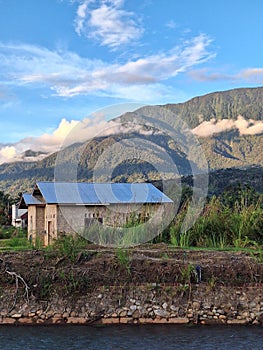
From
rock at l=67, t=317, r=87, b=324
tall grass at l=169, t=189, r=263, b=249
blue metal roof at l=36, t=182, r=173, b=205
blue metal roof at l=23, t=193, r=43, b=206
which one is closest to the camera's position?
rock at l=67, t=317, r=87, b=324

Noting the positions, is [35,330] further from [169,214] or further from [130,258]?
[169,214]

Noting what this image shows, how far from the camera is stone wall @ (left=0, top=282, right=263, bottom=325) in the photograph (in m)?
11.4

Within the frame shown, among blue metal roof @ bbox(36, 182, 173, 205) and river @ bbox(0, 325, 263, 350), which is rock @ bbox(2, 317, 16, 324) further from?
blue metal roof @ bbox(36, 182, 173, 205)

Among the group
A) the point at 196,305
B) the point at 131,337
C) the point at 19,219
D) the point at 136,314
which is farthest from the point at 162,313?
the point at 19,219

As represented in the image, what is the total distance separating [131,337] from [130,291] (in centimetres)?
157

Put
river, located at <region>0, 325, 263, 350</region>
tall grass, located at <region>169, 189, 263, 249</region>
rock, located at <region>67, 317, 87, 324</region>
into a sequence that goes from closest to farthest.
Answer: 1. river, located at <region>0, 325, 263, 350</region>
2. rock, located at <region>67, 317, 87, 324</region>
3. tall grass, located at <region>169, 189, 263, 249</region>

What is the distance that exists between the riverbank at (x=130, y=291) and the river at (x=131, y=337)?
376 millimetres

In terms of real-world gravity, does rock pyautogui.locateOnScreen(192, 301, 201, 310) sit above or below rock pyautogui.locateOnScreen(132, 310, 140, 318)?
above

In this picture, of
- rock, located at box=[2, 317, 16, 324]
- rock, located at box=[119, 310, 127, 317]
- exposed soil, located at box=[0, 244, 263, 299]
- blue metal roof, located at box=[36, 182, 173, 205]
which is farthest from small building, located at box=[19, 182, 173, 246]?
rock, located at box=[2, 317, 16, 324]

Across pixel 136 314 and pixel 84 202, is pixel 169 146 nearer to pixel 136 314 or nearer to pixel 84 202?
pixel 84 202

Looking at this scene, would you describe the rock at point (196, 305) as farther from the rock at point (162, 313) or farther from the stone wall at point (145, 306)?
the rock at point (162, 313)

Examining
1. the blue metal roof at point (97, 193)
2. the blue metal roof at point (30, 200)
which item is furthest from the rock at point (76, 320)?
the blue metal roof at point (30, 200)

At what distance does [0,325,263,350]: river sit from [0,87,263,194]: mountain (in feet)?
29.5

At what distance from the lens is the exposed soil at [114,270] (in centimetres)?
1180
